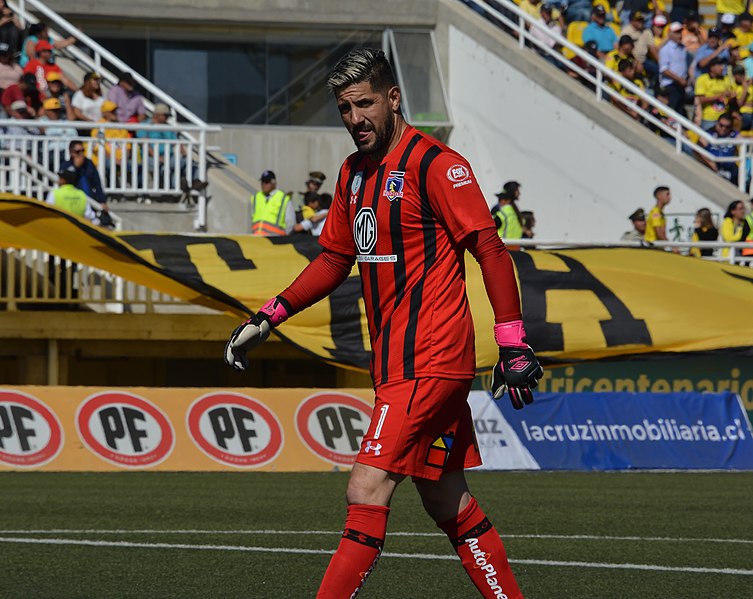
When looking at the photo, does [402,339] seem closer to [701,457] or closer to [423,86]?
[701,457]

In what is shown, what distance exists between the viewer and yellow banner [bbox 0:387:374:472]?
14.7 meters

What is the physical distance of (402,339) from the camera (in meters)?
5.01

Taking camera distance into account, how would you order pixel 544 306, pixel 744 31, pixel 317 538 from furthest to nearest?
pixel 744 31, pixel 544 306, pixel 317 538

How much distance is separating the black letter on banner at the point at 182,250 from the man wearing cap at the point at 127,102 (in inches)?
181

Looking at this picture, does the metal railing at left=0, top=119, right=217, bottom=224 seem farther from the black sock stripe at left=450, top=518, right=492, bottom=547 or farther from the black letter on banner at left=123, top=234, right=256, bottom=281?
the black sock stripe at left=450, top=518, right=492, bottom=547

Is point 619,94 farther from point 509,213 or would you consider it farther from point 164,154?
point 164,154

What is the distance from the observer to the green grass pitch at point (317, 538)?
6.77 meters

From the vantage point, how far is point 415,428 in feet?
16.1

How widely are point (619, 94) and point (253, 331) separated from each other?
18.7 meters

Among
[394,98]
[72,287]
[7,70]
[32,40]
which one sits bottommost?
[72,287]

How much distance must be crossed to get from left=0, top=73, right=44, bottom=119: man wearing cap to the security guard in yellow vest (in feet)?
6.91

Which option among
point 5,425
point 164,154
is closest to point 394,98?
point 5,425

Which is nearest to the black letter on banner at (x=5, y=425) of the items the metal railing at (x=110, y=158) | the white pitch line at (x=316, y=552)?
the metal railing at (x=110, y=158)

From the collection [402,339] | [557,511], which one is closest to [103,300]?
[557,511]
